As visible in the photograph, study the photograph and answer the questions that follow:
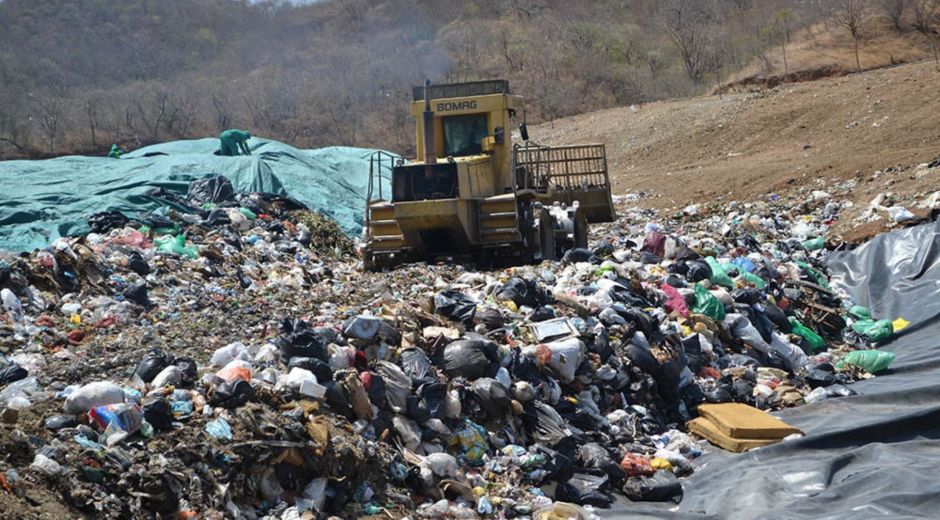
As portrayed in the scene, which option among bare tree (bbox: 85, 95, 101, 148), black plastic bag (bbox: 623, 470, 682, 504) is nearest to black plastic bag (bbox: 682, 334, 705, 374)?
black plastic bag (bbox: 623, 470, 682, 504)

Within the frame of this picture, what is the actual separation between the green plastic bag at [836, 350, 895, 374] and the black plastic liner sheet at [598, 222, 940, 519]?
0.07 m

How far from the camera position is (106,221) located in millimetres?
11695

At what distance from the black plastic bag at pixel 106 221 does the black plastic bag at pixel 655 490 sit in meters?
7.72

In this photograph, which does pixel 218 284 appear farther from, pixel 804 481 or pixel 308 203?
pixel 804 481

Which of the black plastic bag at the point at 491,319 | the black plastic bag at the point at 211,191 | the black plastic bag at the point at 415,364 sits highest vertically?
the black plastic bag at the point at 211,191

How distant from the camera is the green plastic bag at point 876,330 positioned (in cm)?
892

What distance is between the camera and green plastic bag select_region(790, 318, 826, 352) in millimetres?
8883

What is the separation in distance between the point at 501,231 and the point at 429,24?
43.6 m

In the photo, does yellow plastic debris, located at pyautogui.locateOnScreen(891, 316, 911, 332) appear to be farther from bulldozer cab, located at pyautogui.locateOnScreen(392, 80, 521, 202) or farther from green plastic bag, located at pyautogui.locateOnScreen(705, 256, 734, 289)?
bulldozer cab, located at pyautogui.locateOnScreen(392, 80, 521, 202)

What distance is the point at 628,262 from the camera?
9.82 metres

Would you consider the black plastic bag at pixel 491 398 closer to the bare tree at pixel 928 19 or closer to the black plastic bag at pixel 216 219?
the black plastic bag at pixel 216 219

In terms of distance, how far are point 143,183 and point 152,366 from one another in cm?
870

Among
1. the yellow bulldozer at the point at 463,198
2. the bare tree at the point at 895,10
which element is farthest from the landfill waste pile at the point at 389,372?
the bare tree at the point at 895,10

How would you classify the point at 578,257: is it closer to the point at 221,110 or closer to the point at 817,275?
the point at 817,275
